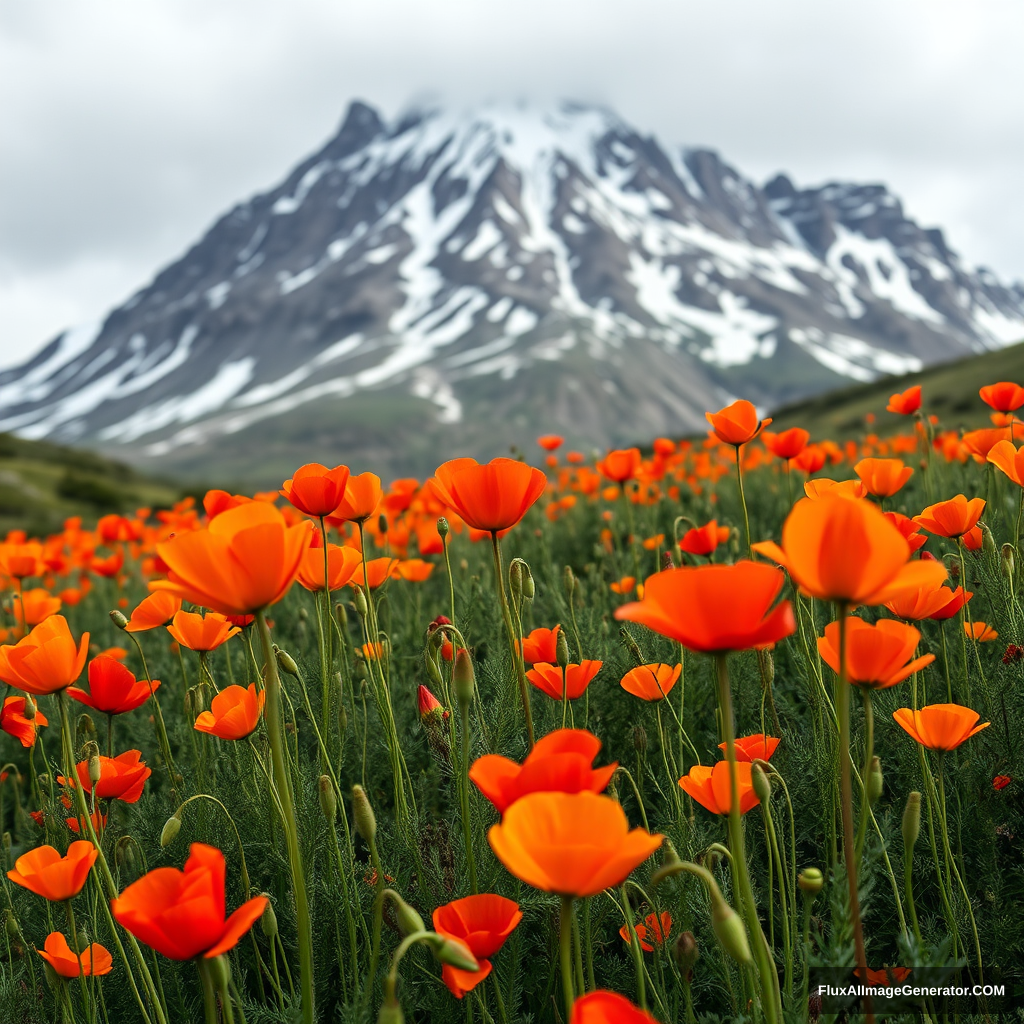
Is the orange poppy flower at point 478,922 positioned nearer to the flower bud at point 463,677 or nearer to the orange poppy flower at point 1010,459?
the flower bud at point 463,677

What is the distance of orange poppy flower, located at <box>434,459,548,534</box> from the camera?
1252 mm

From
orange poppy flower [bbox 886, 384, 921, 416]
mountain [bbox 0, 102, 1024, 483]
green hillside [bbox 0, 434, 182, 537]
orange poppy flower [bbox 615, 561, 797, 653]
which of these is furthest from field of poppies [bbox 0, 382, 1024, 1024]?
mountain [bbox 0, 102, 1024, 483]

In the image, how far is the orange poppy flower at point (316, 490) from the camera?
4.82 feet

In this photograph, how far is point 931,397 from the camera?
50.6 feet

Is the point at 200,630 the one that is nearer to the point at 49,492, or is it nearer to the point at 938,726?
the point at 938,726

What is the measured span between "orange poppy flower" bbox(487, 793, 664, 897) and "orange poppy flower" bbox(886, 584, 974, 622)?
0.79 metres

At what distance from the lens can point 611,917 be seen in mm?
1446

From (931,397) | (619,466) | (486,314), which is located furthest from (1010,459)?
(486,314)

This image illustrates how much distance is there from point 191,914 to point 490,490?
2.33 feet

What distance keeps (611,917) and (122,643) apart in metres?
2.89

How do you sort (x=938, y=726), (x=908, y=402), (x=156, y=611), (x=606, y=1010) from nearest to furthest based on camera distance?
(x=606, y=1010) → (x=938, y=726) → (x=156, y=611) → (x=908, y=402)

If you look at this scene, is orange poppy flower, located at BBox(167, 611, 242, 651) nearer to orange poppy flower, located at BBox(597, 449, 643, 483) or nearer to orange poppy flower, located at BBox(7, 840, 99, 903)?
orange poppy flower, located at BBox(7, 840, 99, 903)

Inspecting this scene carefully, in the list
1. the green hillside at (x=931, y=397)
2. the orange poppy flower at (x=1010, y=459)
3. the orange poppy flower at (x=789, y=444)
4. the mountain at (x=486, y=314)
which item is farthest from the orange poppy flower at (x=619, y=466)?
the mountain at (x=486, y=314)

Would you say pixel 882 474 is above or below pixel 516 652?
above
